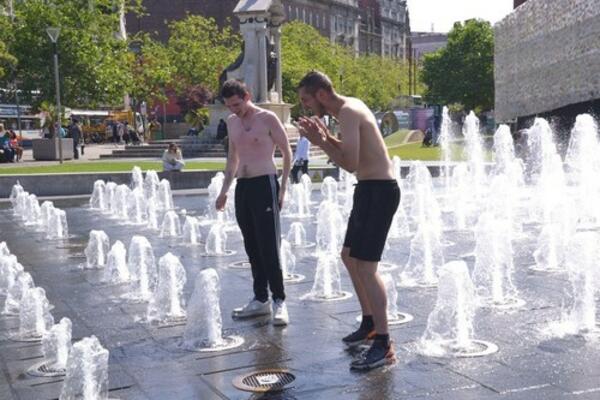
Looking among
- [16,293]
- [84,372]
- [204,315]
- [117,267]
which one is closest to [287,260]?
[117,267]

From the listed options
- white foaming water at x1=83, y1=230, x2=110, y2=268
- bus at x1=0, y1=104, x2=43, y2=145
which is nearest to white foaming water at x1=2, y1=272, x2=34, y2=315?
white foaming water at x1=83, y1=230, x2=110, y2=268

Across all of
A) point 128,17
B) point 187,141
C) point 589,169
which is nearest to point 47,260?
point 589,169

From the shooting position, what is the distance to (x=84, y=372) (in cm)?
439

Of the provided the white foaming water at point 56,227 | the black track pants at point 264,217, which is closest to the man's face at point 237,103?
the black track pants at point 264,217

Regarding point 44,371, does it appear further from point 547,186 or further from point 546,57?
point 546,57

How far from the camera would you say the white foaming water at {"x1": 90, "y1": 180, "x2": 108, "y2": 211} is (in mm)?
17156

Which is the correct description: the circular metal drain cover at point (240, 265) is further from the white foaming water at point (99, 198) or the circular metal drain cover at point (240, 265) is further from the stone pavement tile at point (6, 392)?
the white foaming water at point (99, 198)

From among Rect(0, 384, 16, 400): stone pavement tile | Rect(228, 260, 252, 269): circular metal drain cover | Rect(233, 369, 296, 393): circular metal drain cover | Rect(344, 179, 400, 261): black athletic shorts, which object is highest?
Rect(344, 179, 400, 261): black athletic shorts

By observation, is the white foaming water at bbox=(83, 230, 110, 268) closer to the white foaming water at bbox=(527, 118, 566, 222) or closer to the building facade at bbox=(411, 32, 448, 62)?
the white foaming water at bbox=(527, 118, 566, 222)

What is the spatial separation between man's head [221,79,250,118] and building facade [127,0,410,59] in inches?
1918

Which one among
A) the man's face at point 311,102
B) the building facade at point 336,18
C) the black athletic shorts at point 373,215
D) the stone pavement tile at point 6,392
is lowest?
the stone pavement tile at point 6,392

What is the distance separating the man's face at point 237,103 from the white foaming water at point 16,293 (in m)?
2.26

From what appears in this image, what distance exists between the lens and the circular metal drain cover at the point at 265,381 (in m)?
4.62

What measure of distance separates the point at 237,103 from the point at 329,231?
5.03 meters
